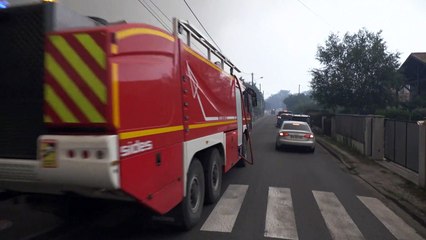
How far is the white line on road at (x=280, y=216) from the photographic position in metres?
6.03

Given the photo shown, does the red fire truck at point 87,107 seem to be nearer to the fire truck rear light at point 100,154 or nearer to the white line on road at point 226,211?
the fire truck rear light at point 100,154

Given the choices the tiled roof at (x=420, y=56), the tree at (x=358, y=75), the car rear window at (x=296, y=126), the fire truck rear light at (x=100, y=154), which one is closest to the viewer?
the fire truck rear light at (x=100, y=154)

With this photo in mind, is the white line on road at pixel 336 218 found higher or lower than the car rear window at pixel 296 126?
lower

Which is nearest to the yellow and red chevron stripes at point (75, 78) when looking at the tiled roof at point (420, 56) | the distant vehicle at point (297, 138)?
the distant vehicle at point (297, 138)

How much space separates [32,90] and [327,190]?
749 centimetres

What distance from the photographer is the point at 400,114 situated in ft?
97.2

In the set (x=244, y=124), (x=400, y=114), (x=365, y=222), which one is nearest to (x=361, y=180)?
(x=244, y=124)

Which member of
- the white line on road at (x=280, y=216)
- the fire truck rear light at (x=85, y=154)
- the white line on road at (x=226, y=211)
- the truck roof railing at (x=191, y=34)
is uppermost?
the truck roof railing at (x=191, y=34)

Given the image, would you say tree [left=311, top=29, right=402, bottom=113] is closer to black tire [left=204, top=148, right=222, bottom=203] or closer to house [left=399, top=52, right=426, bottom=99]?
house [left=399, top=52, right=426, bottom=99]

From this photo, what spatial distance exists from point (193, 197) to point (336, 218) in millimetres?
2622

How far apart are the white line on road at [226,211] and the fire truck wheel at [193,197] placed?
0.26 metres

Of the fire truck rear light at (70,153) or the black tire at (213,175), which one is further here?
the black tire at (213,175)

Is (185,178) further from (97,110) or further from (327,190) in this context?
(327,190)

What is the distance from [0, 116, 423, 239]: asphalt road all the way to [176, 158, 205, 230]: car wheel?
0.17 meters
